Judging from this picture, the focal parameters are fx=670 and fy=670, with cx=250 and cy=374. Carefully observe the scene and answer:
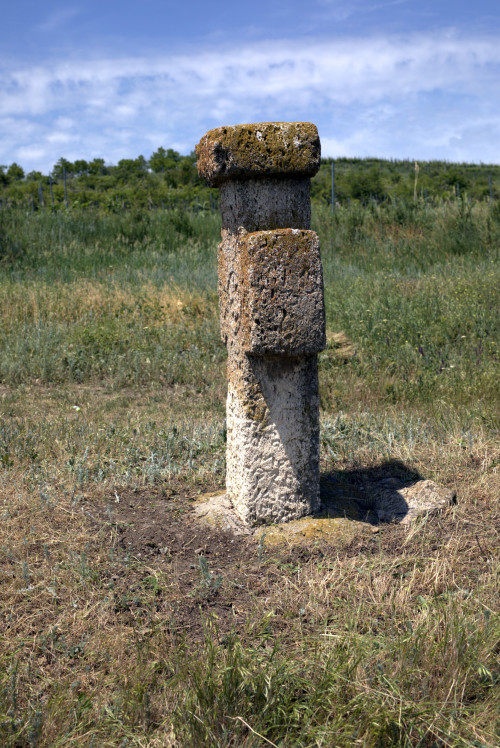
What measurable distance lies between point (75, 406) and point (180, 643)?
3856 millimetres

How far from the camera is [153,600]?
2875 mm

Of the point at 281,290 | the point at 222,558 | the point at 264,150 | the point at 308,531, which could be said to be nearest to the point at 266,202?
the point at 264,150

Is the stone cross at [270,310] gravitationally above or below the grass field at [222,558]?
above

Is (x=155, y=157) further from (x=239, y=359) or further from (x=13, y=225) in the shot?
(x=239, y=359)

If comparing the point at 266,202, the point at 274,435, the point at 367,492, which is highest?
the point at 266,202

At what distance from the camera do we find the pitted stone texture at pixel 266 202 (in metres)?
3.33

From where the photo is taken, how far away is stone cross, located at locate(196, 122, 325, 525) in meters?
3.20

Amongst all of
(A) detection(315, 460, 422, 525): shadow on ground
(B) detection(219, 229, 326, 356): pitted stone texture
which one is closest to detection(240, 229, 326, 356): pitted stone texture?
(B) detection(219, 229, 326, 356): pitted stone texture

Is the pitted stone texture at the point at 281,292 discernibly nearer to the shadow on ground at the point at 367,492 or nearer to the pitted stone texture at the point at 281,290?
the pitted stone texture at the point at 281,290

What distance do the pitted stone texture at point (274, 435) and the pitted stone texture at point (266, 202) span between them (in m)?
0.67

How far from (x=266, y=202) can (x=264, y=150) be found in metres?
0.25

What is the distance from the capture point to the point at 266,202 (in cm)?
334

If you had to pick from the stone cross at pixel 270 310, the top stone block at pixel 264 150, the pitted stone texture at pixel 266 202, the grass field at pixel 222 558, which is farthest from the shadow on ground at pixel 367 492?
the top stone block at pixel 264 150

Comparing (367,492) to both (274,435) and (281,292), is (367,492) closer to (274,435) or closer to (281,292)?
(274,435)
